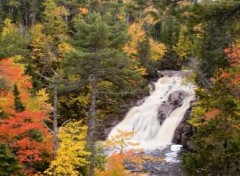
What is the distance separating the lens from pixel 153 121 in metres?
34.1

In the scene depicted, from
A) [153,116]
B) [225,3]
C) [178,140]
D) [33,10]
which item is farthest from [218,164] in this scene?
[33,10]

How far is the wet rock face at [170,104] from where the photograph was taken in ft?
113

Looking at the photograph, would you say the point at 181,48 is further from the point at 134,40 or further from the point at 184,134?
the point at 184,134

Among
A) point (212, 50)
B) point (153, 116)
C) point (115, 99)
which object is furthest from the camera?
point (115, 99)

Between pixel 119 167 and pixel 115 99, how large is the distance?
66.5ft

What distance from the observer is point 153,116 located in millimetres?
34781

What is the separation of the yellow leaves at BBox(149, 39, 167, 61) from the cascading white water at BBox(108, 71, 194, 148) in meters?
10.1

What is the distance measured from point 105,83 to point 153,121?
19.7 feet

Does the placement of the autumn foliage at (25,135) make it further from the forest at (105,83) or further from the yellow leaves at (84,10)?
the yellow leaves at (84,10)

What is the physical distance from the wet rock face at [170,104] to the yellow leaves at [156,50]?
42.1 feet

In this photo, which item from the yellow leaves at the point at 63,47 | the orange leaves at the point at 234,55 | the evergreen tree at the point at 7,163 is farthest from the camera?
the yellow leaves at the point at 63,47

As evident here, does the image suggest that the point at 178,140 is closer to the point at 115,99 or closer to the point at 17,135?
the point at 115,99

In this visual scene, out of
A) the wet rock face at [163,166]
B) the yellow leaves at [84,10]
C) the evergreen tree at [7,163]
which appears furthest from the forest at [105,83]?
the wet rock face at [163,166]

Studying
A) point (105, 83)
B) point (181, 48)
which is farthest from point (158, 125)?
point (181, 48)
